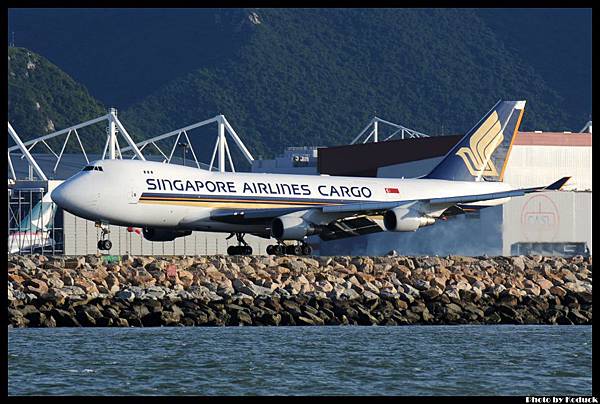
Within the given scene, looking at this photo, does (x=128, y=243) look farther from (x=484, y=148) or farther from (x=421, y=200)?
(x=421, y=200)

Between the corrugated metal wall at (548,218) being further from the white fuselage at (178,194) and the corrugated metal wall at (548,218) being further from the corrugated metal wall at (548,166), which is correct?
the white fuselage at (178,194)

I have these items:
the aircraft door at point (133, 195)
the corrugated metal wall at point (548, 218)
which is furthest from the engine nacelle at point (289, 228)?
the corrugated metal wall at point (548, 218)

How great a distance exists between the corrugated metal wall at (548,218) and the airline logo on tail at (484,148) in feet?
20.4

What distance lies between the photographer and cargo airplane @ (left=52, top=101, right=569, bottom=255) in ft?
191

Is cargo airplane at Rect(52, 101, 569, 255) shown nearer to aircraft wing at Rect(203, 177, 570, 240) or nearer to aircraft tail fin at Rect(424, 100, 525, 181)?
aircraft wing at Rect(203, 177, 570, 240)

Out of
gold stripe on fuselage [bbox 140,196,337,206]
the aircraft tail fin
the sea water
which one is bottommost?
the sea water

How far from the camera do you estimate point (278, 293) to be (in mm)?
49312

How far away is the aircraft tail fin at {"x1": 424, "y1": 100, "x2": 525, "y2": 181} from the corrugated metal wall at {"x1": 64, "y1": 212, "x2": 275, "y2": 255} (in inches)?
658

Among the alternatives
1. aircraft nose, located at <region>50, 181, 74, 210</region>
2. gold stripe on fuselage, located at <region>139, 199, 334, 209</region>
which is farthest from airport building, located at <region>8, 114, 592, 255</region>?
aircraft nose, located at <region>50, 181, 74, 210</region>

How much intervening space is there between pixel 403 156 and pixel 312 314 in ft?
161

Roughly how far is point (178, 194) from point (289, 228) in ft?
17.3

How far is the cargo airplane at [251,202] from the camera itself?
2292 inches

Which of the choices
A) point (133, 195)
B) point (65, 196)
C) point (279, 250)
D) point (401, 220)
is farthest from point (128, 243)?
point (401, 220)
